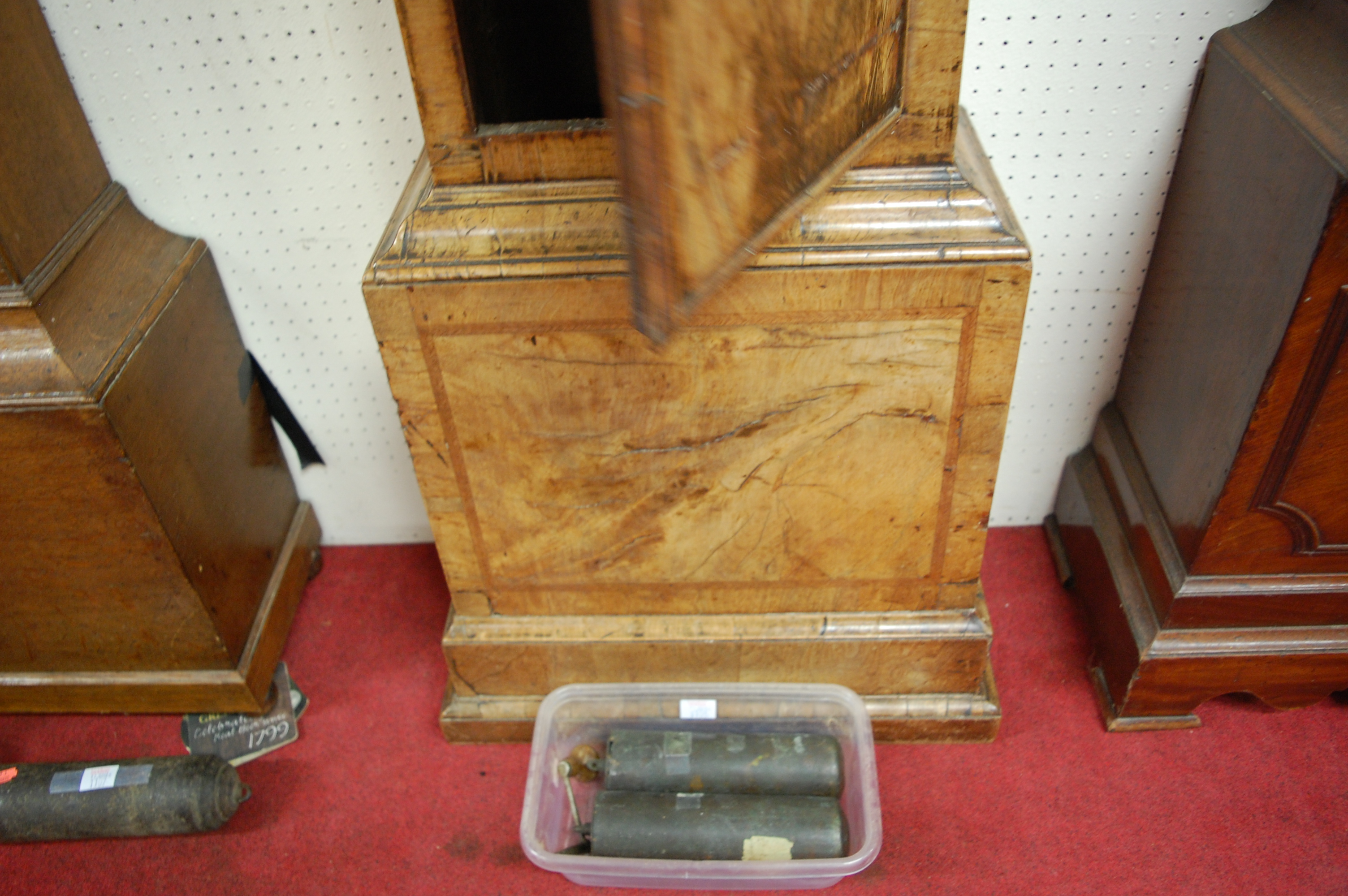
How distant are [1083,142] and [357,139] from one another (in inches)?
46.0

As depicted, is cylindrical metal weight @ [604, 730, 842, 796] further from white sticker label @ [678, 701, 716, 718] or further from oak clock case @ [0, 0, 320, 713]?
oak clock case @ [0, 0, 320, 713]

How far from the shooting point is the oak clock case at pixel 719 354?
863 millimetres

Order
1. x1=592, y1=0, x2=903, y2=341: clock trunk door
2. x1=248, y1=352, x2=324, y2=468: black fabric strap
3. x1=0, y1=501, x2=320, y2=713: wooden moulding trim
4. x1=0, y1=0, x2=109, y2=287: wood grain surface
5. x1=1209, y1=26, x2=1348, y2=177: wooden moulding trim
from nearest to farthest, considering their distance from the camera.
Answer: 1. x1=592, y1=0, x2=903, y2=341: clock trunk door
2. x1=1209, y1=26, x2=1348, y2=177: wooden moulding trim
3. x1=0, y1=0, x2=109, y2=287: wood grain surface
4. x1=0, y1=501, x2=320, y2=713: wooden moulding trim
5. x1=248, y1=352, x2=324, y2=468: black fabric strap

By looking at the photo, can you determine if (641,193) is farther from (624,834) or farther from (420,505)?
(420,505)

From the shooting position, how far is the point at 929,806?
147 cm

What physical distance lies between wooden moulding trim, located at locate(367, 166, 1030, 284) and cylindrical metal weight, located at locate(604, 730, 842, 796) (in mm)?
787

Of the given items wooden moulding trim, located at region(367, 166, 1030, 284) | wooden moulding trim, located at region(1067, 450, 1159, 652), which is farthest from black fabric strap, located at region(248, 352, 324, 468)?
wooden moulding trim, located at region(1067, 450, 1159, 652)

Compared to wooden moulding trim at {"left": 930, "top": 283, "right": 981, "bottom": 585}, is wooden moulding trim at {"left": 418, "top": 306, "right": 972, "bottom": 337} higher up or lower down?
higher up

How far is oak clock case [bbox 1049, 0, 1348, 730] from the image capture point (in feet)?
3.67

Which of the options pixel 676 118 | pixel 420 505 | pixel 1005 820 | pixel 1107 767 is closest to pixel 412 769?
pixel 420 505

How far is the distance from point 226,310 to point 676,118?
4.11 ft

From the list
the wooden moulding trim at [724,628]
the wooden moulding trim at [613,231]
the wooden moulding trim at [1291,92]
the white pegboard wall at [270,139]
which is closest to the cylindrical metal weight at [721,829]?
the wooden moulding trim at [724,628]

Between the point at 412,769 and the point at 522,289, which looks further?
the point at 412,769

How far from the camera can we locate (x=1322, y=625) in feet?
4.64
